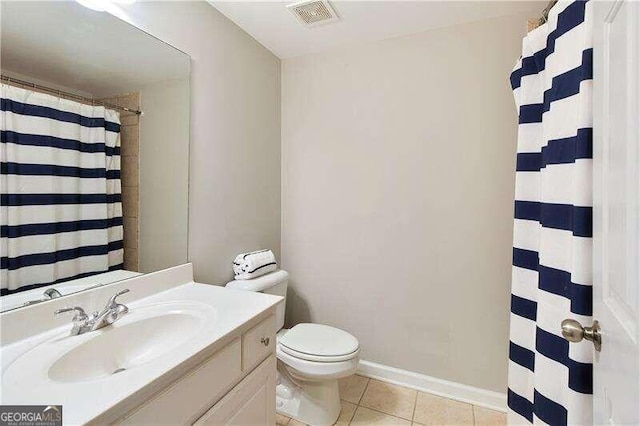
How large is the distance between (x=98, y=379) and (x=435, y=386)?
1.78m

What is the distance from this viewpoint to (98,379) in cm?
67

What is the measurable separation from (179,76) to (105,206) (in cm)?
70

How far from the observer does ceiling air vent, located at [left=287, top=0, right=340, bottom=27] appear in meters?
1.53

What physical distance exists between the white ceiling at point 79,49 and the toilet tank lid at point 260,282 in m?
1.05

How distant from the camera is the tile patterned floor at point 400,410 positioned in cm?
157

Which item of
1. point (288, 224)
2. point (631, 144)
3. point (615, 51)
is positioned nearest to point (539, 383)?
point (631, 144)

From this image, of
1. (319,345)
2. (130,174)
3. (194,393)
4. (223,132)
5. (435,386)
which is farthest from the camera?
(435,386)

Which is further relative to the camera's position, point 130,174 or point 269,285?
point 269,285

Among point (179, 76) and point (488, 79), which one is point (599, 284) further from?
point (179, 76)

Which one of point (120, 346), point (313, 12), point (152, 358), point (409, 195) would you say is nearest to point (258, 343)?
point (152, 358)

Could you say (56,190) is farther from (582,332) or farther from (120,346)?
(582,332)

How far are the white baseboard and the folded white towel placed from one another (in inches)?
37.1

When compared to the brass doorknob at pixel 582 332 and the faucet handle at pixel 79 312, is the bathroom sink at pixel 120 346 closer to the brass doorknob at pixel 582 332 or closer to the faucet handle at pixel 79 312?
the faucet handle at pixel 79 312
